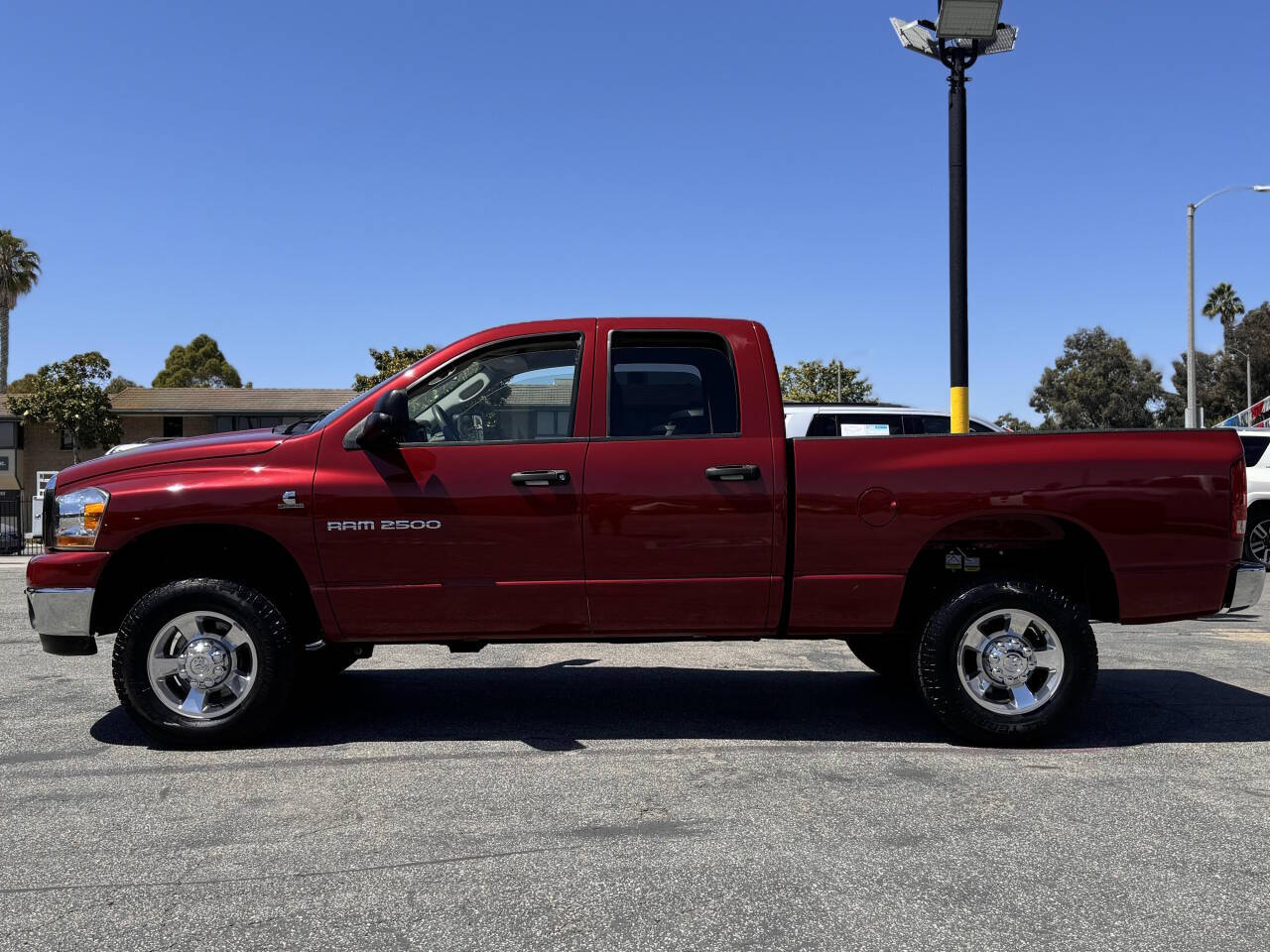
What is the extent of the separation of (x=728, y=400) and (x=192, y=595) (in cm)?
265

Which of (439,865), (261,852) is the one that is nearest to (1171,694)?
(439,865)

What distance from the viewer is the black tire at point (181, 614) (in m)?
5.12

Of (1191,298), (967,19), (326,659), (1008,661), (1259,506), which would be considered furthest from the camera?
(1191,298)

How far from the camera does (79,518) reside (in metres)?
5.21

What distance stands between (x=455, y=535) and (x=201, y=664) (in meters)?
1.33

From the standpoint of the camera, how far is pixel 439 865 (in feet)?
12.0

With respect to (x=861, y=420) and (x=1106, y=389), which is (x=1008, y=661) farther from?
(x=1106, y=389)

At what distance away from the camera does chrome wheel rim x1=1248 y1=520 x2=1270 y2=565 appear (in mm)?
14234

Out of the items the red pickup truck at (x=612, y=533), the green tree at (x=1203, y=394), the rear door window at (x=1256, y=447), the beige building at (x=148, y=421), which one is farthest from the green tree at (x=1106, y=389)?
the red pickup truck at (x=612, y=533)

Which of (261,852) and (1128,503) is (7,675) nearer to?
(261,852)

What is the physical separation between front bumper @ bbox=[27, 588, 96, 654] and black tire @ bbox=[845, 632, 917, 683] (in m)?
4.02

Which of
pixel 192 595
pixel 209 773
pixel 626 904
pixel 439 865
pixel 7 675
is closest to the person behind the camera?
pixel 626 904

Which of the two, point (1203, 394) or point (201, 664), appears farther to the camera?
point (1203, 394)

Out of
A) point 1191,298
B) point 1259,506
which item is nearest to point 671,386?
point 1259,506
